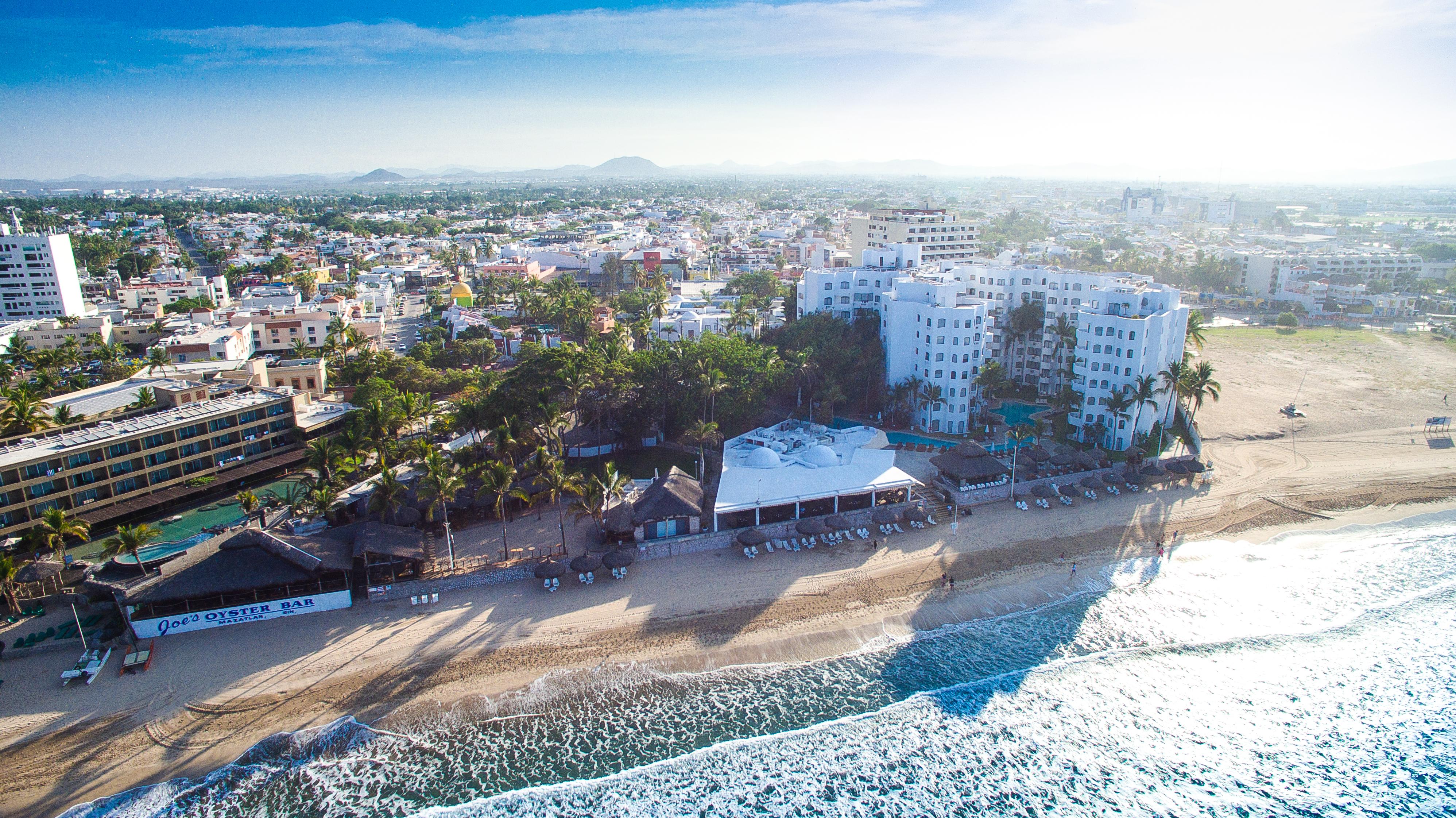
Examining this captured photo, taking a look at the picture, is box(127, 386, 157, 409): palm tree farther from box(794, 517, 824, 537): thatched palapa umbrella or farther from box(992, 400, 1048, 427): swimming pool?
box(992, 400, 1048, 427): swimming pool

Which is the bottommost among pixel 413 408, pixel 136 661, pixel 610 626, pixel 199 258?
pixel 610 626

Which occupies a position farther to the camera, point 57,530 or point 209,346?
point 209,346

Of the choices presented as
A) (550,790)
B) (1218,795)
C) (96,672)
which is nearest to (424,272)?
(96,672)

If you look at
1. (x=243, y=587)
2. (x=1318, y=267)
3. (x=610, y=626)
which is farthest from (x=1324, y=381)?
(x=243, y=587)

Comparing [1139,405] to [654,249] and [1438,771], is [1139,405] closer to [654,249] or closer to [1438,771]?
[1438,771]

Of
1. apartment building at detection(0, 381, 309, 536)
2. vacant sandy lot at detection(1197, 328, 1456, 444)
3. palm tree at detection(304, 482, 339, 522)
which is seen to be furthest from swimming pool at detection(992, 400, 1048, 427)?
apartment building at detection(0, 381, 309, 536)

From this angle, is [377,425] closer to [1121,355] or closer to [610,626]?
[610,626]
